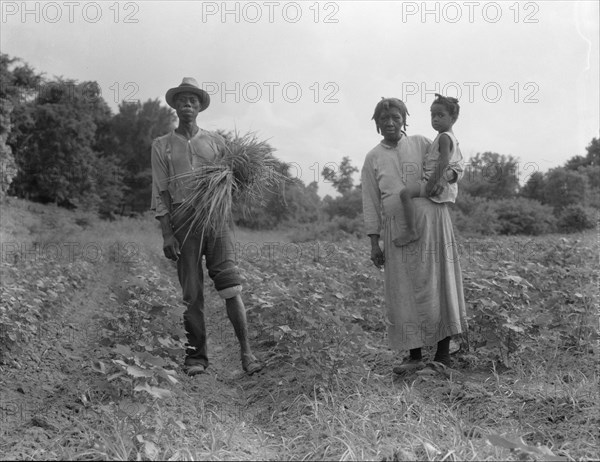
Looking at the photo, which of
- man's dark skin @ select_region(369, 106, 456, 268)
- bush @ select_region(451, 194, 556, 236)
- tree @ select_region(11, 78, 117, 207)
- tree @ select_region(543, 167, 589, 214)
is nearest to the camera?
man's dark skin @ select_region(369, 106, 456, 268)

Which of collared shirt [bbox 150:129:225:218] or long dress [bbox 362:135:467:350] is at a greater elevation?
collared shirt [bbox 150:129:225:218]

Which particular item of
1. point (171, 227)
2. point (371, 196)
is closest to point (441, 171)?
point (371, 196)

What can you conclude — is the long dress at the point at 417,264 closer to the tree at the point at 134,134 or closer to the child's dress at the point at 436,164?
the child's dress at the point at 436,164

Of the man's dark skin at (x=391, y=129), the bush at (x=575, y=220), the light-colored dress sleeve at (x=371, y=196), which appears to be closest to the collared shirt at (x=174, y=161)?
the light-colored dress sleeve at (x=371, y=196)

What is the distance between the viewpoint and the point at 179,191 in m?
4.06

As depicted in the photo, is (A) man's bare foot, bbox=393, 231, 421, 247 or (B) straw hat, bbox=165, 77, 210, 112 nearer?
(A) man's bare foot, bbox=393, 231, 421, 247

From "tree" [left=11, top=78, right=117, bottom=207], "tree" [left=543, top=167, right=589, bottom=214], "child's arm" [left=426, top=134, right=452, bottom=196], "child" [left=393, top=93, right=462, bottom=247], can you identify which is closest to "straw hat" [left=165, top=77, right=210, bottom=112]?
"child" [left=393, top=93, right=462, bottom=247]

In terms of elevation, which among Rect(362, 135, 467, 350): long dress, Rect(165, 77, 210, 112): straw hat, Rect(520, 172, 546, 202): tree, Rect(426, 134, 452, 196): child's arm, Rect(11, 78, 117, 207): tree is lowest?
Rect(362, 135, 467, 350): long dress

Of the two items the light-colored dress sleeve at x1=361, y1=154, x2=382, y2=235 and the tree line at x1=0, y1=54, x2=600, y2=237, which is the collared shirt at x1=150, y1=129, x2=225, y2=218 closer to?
the light-colored dress sleeve at x1=361, y1=154, x2=382, y2=235

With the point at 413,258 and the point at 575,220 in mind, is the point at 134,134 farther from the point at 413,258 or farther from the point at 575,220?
the point at 413,258

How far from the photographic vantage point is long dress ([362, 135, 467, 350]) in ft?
12.5

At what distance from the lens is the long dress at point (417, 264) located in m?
3.82

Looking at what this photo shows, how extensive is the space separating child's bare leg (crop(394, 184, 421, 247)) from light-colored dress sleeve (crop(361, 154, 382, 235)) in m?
0.26

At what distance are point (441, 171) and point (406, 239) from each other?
0.51 m
